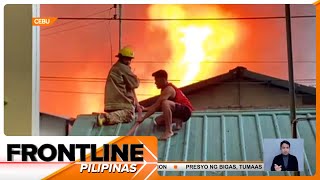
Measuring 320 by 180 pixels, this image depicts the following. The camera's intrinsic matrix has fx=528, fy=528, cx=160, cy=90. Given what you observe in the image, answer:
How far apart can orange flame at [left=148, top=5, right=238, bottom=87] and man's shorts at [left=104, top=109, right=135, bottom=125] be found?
42 centimetres

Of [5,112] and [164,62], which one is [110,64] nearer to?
[164,62]

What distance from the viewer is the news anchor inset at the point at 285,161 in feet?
12.6

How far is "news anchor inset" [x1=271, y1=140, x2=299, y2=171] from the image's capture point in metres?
3.85

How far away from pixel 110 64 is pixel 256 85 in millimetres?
1092

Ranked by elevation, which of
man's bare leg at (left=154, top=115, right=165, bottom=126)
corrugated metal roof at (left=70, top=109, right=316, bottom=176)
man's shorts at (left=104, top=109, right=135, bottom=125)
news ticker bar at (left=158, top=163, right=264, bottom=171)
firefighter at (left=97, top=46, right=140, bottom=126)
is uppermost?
firefighter at (left=97, top=46, right=140, bottom=126)

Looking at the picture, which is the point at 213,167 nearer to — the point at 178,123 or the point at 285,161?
the point at 178,123

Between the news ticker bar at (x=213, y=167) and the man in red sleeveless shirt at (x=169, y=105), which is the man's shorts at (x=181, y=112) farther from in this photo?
the news ticker bar at (x=213, y=167)

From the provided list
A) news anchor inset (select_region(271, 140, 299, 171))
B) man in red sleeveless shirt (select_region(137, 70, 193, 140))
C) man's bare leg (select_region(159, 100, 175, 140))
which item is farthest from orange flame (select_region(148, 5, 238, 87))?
news anchor inset (select_region(271, 140, 299, 171))

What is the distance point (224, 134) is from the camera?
12.8 feet

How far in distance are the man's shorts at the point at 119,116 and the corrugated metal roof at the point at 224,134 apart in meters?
0.05

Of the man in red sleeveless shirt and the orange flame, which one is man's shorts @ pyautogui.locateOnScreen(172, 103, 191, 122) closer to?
the man in red sleeveless shirt

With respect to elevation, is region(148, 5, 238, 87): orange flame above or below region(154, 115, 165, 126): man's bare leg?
above

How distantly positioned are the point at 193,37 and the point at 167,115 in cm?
62

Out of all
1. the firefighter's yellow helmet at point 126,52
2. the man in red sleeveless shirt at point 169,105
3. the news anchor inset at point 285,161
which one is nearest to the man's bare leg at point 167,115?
the man in red sleeveless shirt at point 169,105
